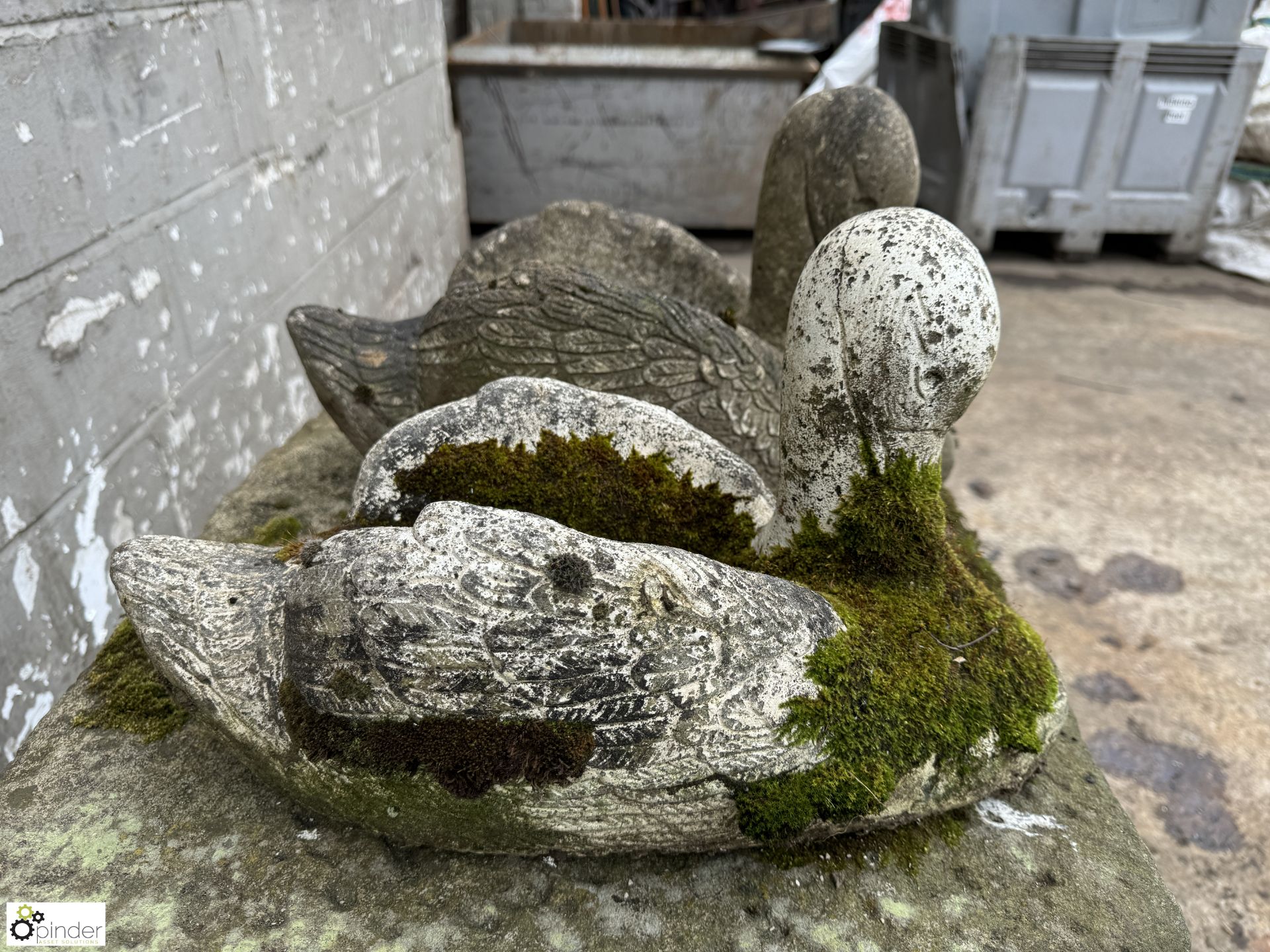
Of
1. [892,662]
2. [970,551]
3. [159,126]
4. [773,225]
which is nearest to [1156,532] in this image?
[970,551]

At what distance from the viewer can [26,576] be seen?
1.71m

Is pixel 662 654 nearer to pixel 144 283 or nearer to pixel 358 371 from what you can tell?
pixel 358 371

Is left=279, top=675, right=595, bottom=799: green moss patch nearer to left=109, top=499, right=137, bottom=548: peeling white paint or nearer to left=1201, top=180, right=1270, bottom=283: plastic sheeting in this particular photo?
left=109, top=499, right=137, bottom=548: peeling white paint

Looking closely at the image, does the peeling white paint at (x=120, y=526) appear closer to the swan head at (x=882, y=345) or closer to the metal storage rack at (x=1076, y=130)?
the swan head at (x=882, y=345)

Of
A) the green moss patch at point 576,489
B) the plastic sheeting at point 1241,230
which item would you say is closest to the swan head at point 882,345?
the green moss patch at point 576,489

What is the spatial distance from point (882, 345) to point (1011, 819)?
0.77m

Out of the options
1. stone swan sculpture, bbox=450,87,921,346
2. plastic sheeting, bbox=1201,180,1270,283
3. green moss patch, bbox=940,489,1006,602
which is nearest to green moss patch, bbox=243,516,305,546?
stone swan sculpture, bbox=450,87,921,346

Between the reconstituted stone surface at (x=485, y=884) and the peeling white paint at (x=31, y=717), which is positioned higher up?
the reconstituted stone surface at (x=485, y=884)

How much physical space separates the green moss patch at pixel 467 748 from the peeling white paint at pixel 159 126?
1473 mm

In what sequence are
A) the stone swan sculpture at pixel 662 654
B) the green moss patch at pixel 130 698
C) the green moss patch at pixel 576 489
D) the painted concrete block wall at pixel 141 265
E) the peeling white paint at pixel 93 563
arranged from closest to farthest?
the stone swan sculpture at pixel 662 654
the green moss patch at pixel 130 698
the green moss patch at pixel 576 489
the painted concrete block wall at pixel 141 265
the peeling white paint at pixel 93 563

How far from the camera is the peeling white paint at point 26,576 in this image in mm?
1684

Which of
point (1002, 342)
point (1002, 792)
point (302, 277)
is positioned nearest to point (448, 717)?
point (1002, 792)

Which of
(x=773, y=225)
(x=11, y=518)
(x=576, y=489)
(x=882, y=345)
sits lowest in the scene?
(x=11, y=518)

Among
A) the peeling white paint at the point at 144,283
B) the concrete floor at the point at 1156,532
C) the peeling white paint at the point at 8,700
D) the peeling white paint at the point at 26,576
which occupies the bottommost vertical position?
the concrete floor at the point at 1156,532
